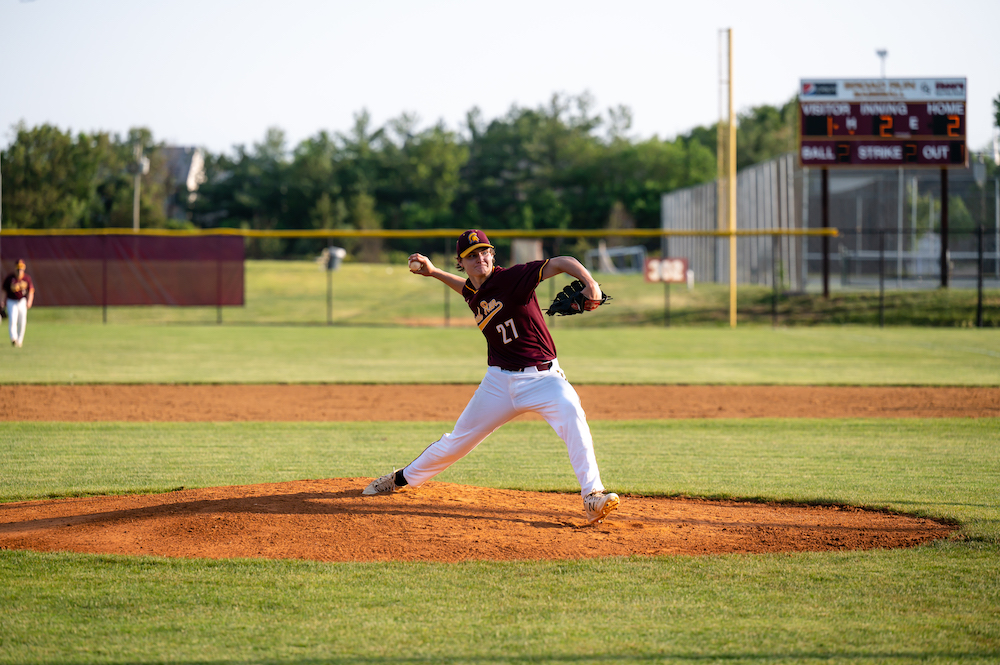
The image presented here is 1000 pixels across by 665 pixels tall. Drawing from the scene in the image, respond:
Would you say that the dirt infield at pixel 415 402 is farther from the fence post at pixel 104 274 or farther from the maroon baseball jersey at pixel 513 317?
the fence post at pixel 104 274

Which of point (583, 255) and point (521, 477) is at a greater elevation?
point (583, 255)

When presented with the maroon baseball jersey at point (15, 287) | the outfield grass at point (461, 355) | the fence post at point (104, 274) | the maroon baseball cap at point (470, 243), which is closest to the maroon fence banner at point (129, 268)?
the fence post at point (104, 274)

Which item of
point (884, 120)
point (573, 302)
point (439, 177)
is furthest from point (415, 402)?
point (439, 177)

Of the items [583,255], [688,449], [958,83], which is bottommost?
[688,449]

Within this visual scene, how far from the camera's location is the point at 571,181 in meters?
76.1

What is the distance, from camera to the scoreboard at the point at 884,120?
85.5 ft

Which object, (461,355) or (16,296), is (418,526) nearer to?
(461,355)

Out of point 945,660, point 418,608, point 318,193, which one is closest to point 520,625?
point 418,608

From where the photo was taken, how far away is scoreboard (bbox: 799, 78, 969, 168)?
26047 mm

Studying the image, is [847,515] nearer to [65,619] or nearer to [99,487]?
[65,619]

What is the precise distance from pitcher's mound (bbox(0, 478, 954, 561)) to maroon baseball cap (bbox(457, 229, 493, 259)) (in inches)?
64.6

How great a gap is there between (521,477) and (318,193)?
65539 mm

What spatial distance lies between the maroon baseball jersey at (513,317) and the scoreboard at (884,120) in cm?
2329

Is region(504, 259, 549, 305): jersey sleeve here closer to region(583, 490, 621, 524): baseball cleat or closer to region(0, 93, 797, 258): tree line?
region(583, 490, 621, 524): baseball cleat
